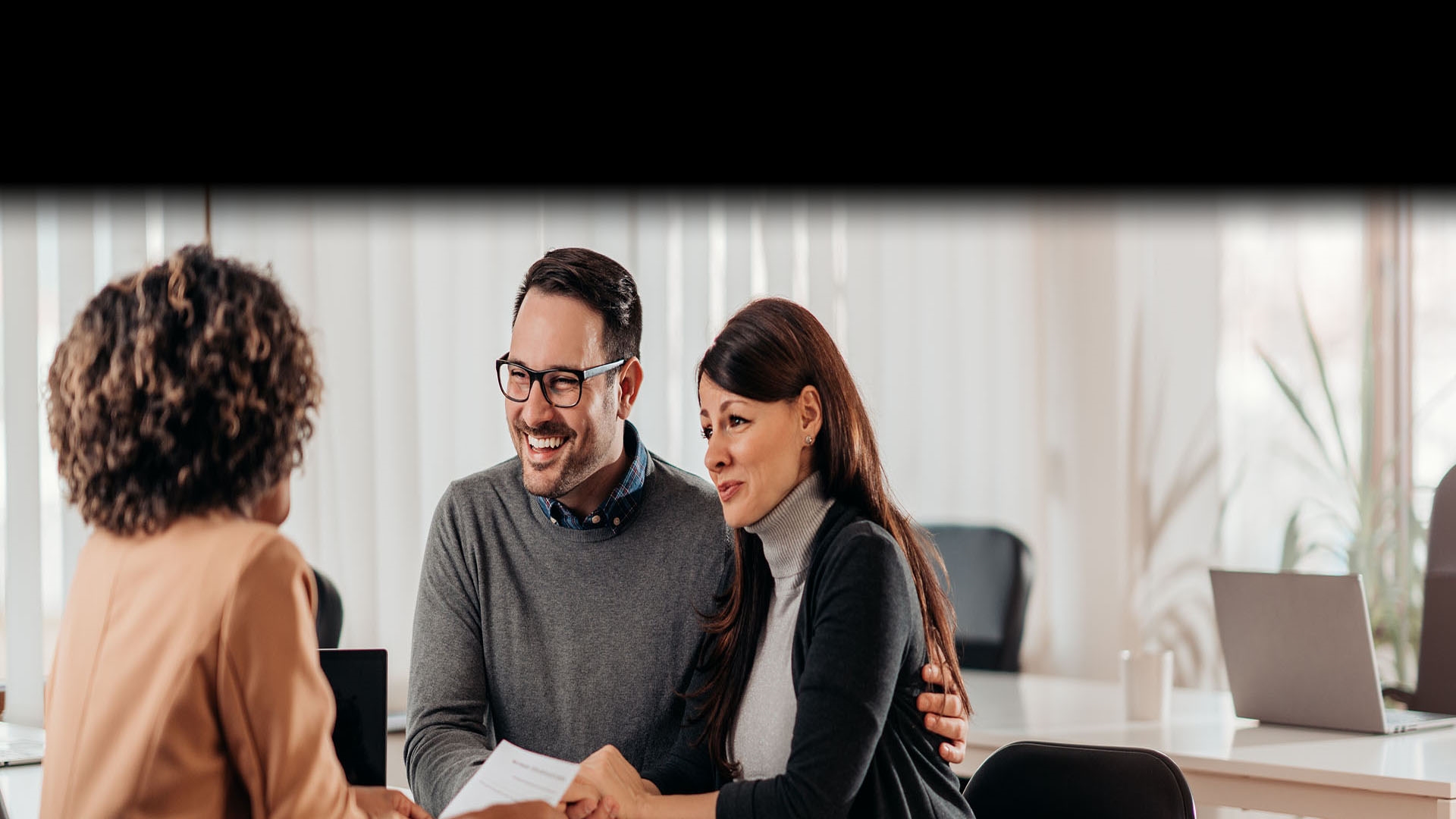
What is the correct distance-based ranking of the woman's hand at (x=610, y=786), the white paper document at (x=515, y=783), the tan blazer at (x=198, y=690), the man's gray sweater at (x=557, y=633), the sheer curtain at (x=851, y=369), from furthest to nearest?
the sheer curtain at (x=851, y=369), the man's gray sweater at (x=557, y=633), the woman's hand at (x=610, y=786), the white paper document at (x=515, y=783), the tan blazer at (x=198, y=690)

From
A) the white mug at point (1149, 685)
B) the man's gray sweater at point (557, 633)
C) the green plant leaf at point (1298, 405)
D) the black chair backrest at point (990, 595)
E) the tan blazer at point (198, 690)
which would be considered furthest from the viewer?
the green plant leaf at point (1298, 405)

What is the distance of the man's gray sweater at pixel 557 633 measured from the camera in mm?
1874

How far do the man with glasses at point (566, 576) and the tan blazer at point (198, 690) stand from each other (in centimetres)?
64

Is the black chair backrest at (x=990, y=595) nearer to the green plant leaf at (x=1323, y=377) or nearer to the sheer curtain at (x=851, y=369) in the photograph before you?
the sheer curtain at (x=851, y=369)

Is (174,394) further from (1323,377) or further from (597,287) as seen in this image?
(1323,377)

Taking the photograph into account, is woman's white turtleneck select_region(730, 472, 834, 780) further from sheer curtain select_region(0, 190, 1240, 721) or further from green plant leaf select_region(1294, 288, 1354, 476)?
green plant leaf select_region(1294, 288, 1354, 476)

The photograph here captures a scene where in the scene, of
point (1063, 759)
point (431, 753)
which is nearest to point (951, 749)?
point (1063, 759)

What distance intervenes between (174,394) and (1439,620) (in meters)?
2.65

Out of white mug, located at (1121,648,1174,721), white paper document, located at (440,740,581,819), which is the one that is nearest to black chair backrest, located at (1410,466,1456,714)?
white mug, located at (1121,648,1174,721)

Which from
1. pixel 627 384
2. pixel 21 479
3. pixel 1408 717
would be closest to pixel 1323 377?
pixel 1408 717

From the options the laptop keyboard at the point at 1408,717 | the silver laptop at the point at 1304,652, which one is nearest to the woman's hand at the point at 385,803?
the silver laptop at the point at 1304,652

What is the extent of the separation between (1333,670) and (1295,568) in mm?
1615

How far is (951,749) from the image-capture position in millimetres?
1731

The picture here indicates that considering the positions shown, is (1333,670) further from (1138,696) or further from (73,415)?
(73,415)
